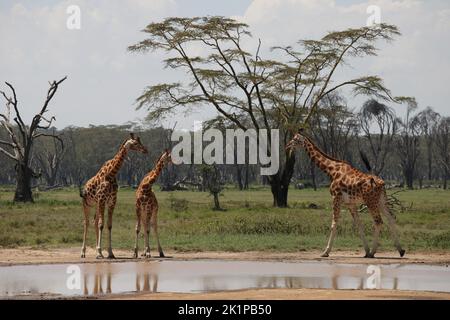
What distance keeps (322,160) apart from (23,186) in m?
22.7

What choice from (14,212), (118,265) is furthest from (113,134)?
(118,265)

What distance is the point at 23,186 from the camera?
126ft

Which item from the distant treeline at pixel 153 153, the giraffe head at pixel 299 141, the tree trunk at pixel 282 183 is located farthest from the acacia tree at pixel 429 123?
the giraffe head at pixel 299 141

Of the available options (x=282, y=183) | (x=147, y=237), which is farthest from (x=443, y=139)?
(x=147, y=237)

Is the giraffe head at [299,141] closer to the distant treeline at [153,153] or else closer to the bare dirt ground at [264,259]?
the bare dirt ground at [264,259]

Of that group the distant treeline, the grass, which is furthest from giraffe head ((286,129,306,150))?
the distant treeline

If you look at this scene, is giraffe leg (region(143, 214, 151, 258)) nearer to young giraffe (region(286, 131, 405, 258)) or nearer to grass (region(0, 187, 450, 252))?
grass (region(0, 187, 450, 252))

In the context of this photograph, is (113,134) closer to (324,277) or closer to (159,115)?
(159,115)

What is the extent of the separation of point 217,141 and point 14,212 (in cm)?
3135

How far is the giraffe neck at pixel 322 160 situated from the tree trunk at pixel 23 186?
21564 millimetres

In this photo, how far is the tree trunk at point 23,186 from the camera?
38.1m

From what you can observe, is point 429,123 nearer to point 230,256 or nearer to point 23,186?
point 23,186

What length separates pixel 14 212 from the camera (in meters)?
30.2

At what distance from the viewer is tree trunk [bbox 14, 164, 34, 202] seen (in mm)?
38116
